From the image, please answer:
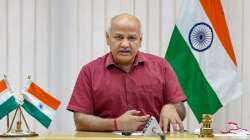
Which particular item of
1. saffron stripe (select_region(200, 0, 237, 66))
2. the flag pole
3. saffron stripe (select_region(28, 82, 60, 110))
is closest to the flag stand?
the flag pole

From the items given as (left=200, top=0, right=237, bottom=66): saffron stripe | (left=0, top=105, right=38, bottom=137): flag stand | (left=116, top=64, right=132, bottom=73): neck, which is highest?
(left=200, top=0, right=237, bottom=66): saffron stripe

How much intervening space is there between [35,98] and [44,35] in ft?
6.66

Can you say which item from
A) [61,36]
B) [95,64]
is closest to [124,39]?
[95,64]

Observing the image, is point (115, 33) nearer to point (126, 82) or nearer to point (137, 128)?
point (126, 82)

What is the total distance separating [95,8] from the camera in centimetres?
440

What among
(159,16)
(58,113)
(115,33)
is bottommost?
(58,113)

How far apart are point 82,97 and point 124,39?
42cm

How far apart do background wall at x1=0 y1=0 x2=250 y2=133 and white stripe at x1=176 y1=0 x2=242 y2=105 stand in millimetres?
332

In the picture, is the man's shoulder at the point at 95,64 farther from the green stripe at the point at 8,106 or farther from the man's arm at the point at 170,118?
the green stripe at the point at 8,106

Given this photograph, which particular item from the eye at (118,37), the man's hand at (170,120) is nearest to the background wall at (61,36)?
the eye at (118,37)

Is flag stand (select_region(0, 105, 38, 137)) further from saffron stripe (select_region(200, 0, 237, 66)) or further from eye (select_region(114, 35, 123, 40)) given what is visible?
saffron stripe (select_region(200, 0, 237, 66))

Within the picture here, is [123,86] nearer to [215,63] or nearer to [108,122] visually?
[108,122]

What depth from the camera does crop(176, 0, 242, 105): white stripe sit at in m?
3.92

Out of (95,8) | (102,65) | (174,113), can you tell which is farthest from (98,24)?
(174,113)
